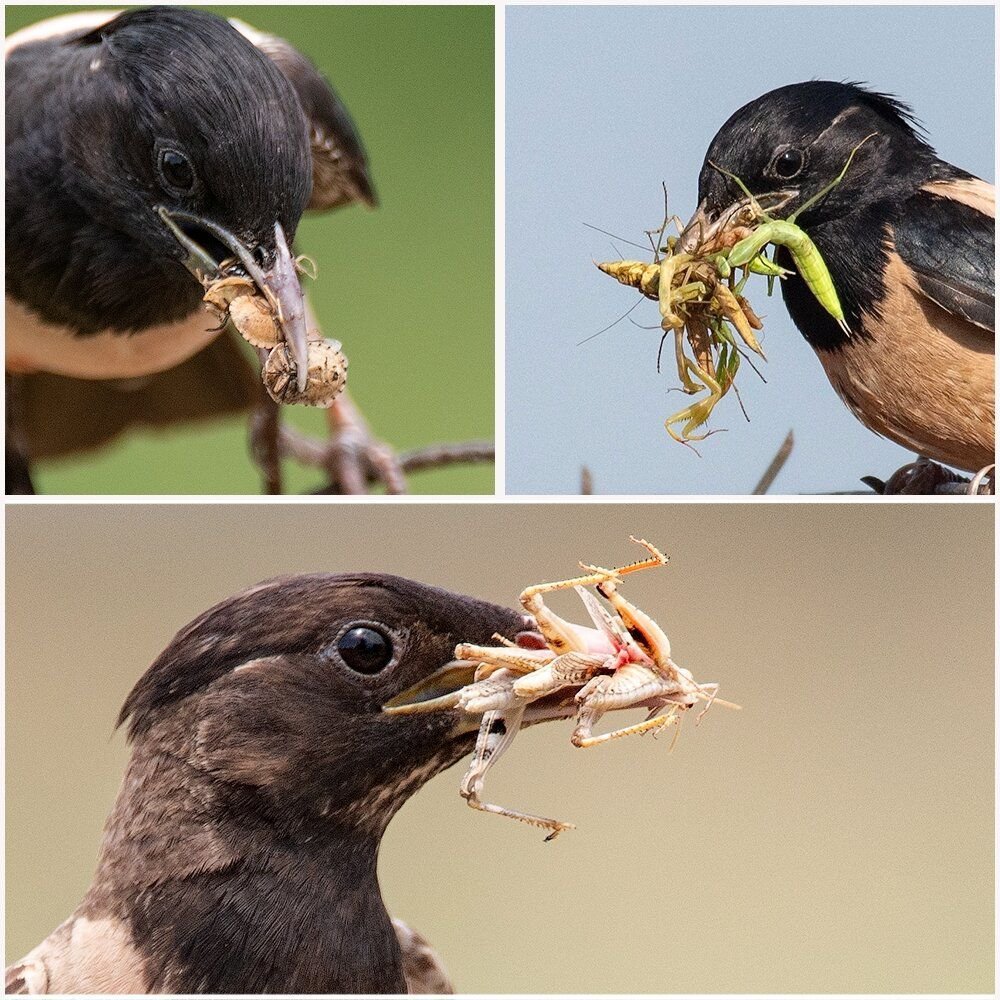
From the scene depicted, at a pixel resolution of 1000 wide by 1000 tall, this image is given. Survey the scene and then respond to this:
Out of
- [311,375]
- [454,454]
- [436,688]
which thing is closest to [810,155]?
[454,454]

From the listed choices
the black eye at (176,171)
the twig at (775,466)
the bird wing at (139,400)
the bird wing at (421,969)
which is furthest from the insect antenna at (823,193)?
the bird wing at (421,969)

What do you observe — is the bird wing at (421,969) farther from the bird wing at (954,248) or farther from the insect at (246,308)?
the bird wing at (954,248)

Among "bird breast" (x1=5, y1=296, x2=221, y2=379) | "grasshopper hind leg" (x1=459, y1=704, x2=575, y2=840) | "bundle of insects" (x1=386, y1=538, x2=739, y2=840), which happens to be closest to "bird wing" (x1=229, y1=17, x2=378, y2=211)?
"bird breast" (x1=5, y1=296, x2=221, y2=379)

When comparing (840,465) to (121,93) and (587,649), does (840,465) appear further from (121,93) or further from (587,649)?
(121,93)

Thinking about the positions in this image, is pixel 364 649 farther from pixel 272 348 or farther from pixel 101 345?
pixel 101 345

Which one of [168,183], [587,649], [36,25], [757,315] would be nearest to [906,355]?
[757,315]

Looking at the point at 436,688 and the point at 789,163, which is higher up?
the point at 789,163
